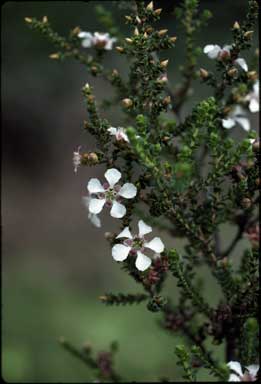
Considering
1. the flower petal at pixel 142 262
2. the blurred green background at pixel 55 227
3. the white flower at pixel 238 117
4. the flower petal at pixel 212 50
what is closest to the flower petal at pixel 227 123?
the white flower at pixel 238 117

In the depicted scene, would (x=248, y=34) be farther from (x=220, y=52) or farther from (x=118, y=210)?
(x=118, y=210)

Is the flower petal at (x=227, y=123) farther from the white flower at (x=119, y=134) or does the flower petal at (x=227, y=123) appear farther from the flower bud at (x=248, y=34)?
the white flower at (x=119, y=134)

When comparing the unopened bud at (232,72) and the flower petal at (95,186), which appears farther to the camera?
→ the unopened bud at (232,72)

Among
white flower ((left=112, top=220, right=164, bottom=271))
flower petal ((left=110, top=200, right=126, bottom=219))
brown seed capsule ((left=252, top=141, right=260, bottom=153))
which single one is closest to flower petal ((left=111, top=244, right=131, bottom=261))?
white flower ((left=112, top=220, right=164, bottom=271))

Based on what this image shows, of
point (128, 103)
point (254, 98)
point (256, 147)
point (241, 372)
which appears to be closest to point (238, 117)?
point (254, 98)

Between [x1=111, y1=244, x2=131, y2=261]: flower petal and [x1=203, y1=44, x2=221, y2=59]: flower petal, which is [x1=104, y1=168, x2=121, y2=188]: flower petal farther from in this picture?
[x1=203, y1=44, x2=221, y2=59]: flower petal

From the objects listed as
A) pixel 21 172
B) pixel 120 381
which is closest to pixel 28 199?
pixel 21 172
